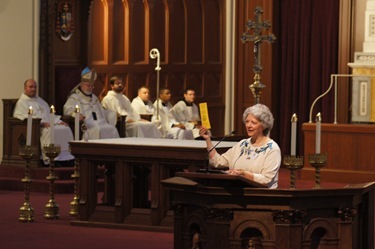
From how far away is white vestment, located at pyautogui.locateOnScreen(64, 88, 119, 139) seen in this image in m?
14.8

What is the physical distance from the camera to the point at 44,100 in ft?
50.3

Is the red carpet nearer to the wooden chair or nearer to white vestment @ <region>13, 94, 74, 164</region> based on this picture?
white vestment @ <region>13, 94, 74, 164</region>

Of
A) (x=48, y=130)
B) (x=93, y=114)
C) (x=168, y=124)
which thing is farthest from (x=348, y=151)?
(x=48, y=130)

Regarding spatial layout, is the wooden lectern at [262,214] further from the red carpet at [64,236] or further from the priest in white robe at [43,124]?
the priest in white robe at [43,124]

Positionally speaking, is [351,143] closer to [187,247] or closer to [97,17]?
[97,17]

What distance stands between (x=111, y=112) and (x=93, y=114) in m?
0.32

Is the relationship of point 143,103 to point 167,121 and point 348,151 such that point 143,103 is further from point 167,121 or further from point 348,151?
point 348,151

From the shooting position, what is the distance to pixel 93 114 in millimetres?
15203

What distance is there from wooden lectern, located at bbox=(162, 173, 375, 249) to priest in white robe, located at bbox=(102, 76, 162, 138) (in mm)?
8634

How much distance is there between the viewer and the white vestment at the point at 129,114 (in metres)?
15.6

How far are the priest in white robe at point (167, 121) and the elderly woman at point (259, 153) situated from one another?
8900 millimetres

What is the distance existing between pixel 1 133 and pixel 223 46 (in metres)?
4.69

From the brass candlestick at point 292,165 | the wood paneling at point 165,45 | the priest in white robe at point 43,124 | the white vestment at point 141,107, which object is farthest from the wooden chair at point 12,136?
the brass candlestick at point 292,165

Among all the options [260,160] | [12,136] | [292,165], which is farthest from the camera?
[12,136]
